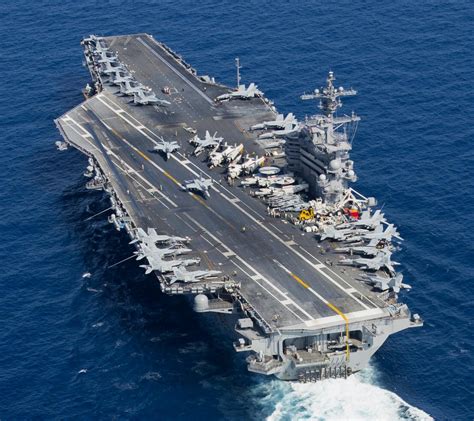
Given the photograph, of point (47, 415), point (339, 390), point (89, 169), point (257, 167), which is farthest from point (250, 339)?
point (89, 169)

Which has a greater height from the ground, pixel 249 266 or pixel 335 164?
pixel 335 164

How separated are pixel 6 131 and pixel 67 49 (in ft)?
98.3

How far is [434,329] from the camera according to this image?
90750 millimetres

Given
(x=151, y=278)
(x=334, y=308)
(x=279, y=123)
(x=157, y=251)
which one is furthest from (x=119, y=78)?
(x=334, y=308)

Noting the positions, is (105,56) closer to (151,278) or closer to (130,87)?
(130,87)

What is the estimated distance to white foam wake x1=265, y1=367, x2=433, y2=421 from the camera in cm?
7844

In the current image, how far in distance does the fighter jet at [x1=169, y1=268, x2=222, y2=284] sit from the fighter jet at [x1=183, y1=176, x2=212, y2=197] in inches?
678

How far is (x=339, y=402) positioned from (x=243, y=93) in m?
57.9

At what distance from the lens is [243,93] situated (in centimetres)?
12625

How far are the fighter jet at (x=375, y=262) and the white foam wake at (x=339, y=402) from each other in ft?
37.6

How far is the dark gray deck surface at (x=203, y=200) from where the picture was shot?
86.2 meters

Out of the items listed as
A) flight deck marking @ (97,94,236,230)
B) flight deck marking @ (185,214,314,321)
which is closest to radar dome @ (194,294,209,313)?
flight deck marking @ (185,214,314,321)

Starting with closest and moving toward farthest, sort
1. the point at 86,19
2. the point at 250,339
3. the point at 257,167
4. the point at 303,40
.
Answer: the point at 250,339
the point at 257,167
the point at 303,40
the point at 86,19

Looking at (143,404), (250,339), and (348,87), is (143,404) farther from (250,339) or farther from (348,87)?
(348,87)
